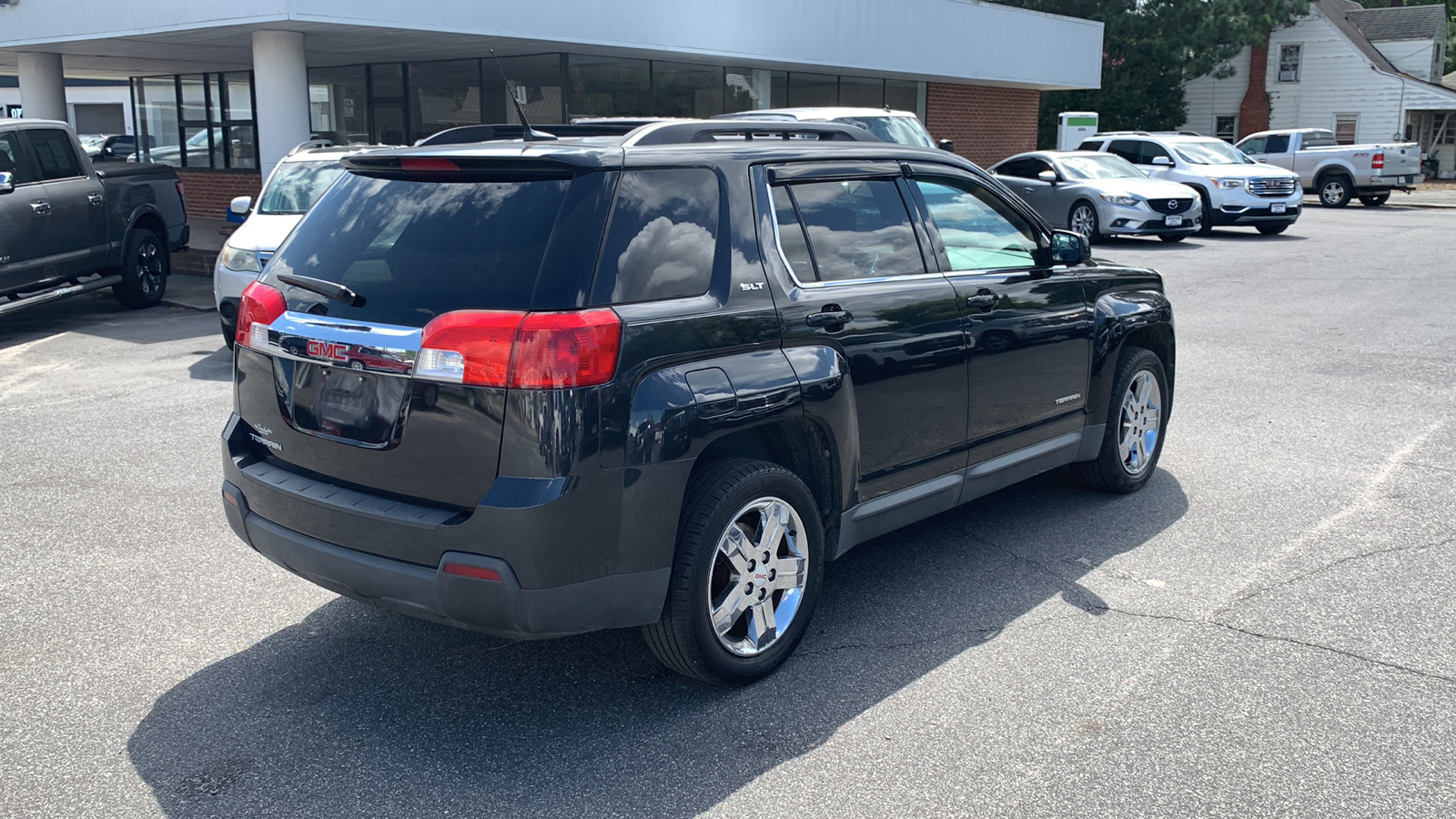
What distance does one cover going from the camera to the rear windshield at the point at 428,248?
3.49 meters

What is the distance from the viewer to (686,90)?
21391 mm

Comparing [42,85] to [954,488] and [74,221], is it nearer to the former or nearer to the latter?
[74,221]

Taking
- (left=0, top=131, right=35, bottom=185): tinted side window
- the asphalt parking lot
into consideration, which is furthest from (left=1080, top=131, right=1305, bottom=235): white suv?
(left=0, top=131, right=35, bottom=185): tinted side window

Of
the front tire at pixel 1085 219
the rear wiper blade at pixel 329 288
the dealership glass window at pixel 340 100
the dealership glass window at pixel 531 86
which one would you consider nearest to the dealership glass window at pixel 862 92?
the front tire at pixel 1085 219

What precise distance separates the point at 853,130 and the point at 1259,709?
2.67m

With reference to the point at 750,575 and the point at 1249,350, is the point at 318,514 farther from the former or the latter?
the point at 1249,350

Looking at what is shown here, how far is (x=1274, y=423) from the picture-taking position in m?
7.67

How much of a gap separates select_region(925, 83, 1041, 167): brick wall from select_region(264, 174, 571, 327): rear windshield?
25.0 m

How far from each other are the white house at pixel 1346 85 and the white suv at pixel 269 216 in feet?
138

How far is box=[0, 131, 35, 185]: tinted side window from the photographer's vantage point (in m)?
11.2

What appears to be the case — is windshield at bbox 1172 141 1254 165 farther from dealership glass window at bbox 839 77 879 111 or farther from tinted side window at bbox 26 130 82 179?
tinted side window at bbox 26 130 82 179

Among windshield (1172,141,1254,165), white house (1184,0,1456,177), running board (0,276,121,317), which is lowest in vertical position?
running board (0,276,121,317)

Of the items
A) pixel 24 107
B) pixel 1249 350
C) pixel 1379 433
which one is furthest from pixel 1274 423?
pixel 24 107

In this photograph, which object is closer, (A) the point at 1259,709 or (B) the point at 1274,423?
(A) the point at 1259,709
